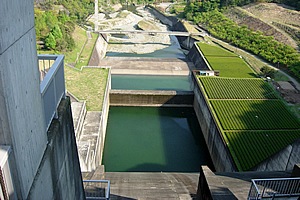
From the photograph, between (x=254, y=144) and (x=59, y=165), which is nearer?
(x=59, y=165)

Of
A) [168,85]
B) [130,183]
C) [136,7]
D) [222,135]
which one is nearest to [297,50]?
[168,85]

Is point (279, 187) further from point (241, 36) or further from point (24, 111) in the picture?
point (241, 36)

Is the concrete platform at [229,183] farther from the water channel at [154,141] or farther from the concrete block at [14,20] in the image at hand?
the concrete block at [14,20]

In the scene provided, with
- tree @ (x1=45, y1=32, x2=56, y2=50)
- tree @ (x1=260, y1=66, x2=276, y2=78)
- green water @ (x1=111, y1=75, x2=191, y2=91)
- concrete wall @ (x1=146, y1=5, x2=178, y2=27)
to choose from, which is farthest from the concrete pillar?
concrete wall @ (x1=146, y1=5, x2=178, y2=27)

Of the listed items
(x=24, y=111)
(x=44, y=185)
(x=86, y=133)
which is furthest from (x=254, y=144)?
(x=24, y=111)

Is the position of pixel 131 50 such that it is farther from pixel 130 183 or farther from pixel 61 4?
pixel 130 183

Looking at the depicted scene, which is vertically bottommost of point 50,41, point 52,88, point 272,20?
point 50,41
